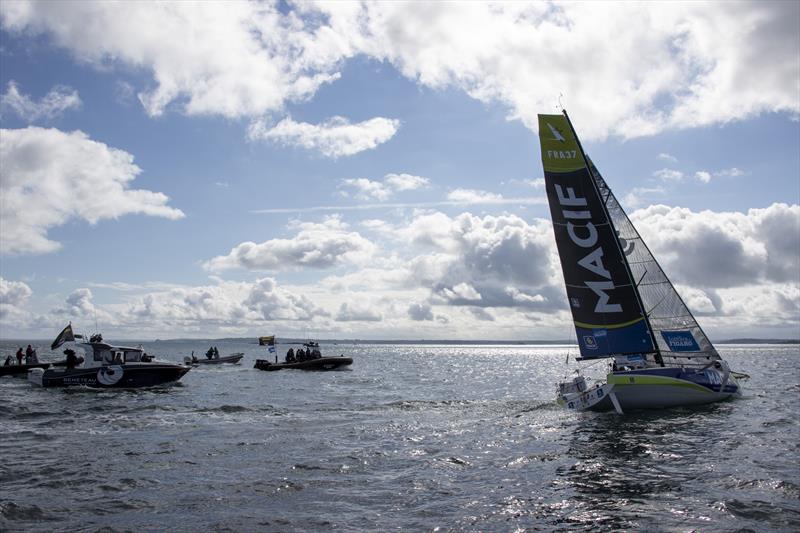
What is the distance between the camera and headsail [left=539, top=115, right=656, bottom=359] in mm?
27328

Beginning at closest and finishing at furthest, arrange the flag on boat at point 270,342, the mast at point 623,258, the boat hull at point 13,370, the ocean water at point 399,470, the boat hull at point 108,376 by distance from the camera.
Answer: the ocean water at point 399,470 < the mast at point 623,258 < the boat hull at point 108,376 < the boat hull at point 13,370 < the flag on boat at point 270,342

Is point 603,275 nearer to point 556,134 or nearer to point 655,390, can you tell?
point 655,390

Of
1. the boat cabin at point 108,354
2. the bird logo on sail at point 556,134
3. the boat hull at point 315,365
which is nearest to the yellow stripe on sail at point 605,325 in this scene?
the bird logo on sail at point 556,134

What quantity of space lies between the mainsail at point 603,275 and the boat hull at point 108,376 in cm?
2840

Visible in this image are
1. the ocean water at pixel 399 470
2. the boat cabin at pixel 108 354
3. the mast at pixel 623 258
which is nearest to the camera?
the ocean water at pixel 399 470

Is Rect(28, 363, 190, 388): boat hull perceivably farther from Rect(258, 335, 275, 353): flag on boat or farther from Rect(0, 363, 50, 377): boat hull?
Rect(258, 335, 275, 353): flag on boat

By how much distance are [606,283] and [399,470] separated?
635 inches

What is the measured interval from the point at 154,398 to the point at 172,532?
26.5 m

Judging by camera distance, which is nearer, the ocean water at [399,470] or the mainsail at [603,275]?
the ocean water at [399,470]

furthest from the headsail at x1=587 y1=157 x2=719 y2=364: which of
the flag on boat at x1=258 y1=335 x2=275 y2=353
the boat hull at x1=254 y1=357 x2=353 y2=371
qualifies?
the flag on boat at x1=258 y1=335 x2=275 y2=353

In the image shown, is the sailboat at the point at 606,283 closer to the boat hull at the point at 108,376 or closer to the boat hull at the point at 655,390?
the boat hull at the point at 655,390

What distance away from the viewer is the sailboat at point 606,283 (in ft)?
89.5

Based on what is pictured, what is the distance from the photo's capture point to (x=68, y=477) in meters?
14.7

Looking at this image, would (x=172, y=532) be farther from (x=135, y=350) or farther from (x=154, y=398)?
(x=135, y=350)
